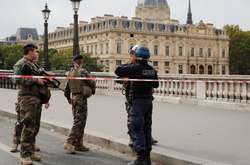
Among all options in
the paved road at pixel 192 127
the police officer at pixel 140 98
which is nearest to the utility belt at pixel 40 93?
the police officer at pixel 140 98

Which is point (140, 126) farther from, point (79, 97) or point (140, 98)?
point (79, 97)

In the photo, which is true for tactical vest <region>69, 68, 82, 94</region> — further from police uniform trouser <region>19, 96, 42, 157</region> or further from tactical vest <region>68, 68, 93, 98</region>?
police uniform trouser <region>19, 96, 42, 157</region>

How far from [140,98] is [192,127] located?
4.66 meters

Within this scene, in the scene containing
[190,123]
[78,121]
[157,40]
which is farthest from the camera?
[157,40]

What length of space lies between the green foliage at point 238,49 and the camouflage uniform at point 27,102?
411 feet

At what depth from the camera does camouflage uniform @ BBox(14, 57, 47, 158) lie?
882 cm

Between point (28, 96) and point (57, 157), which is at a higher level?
point (28, 96)

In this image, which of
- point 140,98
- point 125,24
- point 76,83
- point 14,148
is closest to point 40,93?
point 76,83

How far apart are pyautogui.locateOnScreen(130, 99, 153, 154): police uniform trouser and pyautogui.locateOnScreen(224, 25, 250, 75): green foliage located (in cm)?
12524

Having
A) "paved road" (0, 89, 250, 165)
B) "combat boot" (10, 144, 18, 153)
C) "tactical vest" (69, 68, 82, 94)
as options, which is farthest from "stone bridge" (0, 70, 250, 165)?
"tactical vest" (69, 68, 82, 94)

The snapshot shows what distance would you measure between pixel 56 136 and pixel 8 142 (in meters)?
1.44

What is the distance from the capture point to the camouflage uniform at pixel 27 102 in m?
8.82

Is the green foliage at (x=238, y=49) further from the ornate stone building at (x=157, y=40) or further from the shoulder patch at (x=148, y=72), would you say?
the shoulder patch at (x=148, y=72)

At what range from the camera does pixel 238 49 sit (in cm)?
13988
